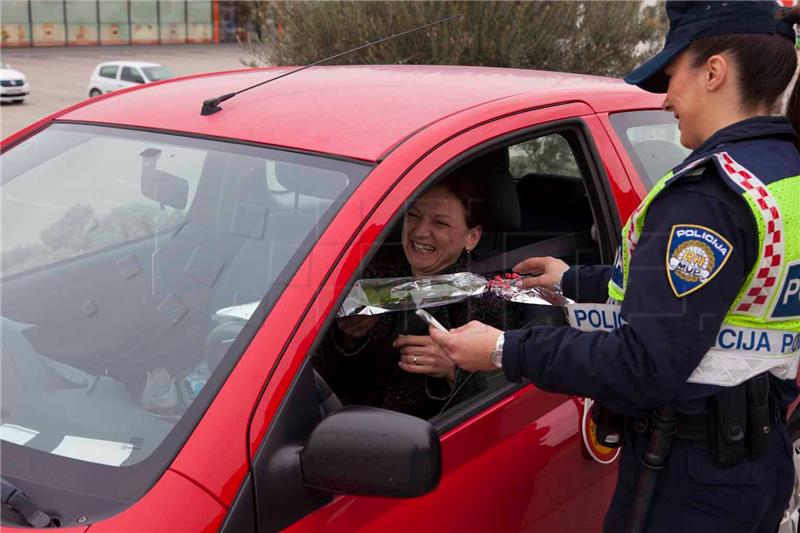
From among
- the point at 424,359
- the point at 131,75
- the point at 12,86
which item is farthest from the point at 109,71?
the point at 424,359

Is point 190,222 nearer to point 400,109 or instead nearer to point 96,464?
point 400,109

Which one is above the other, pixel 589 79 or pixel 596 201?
pixel 589 79

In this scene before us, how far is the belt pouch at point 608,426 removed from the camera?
1798 mm

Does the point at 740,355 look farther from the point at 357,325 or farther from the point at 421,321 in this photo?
the point at 357,325

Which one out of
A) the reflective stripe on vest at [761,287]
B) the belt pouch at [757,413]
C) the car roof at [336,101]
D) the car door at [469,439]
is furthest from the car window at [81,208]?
the belt pouch at [757,413]

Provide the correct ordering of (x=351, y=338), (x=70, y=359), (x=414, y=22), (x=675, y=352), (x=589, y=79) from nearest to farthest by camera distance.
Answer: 1. (x=675, y=352)
2. (x=70, y=359)
3. (x=351, y=338)
4. (x=589, y=79)
5. (x=414, y=22)

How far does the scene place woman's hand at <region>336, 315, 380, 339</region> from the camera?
227 centimetres

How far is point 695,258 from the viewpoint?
4.85 feet

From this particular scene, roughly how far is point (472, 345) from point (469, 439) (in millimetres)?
252

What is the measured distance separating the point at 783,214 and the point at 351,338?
1137 mm

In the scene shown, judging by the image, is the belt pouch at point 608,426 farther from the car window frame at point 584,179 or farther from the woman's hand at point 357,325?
the woman's hand at point 357,325

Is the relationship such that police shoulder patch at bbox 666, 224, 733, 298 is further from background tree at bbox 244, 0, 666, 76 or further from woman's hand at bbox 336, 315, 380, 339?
background tree at bbox 244, 0, 666, 76

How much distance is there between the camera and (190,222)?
1.96m

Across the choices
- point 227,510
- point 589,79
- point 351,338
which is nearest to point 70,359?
point 227,510
